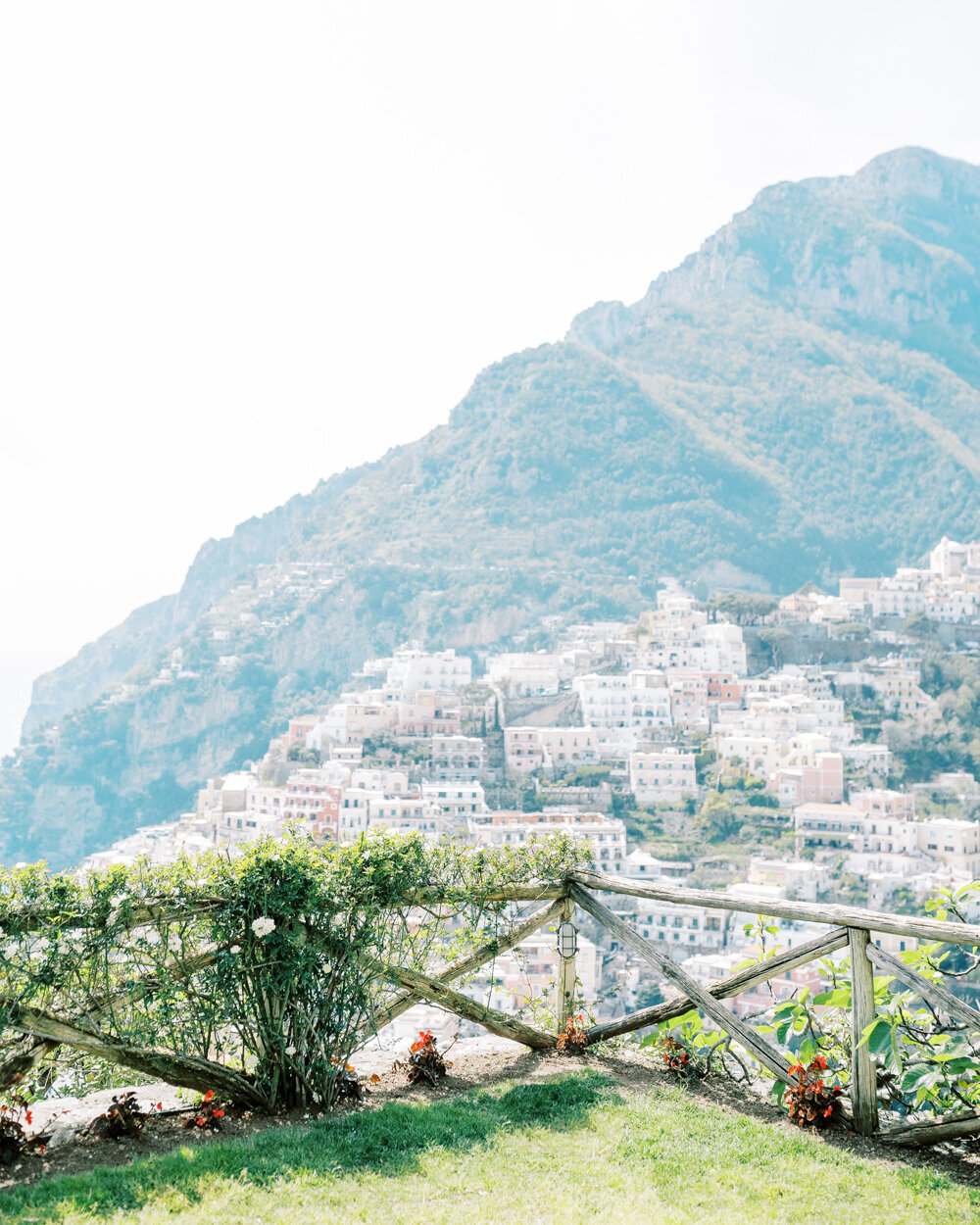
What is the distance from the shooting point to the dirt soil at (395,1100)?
237 cm

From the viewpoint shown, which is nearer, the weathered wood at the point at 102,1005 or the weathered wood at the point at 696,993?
the weathered wood at the point at 102,1005

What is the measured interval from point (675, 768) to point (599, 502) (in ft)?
157

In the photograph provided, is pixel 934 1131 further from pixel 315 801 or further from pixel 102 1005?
pixel 315 801

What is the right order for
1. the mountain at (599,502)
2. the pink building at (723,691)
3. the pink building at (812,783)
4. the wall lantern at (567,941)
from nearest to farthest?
the wall lantern at (567,941)
the pink building at (812,783)
the pink building at (723,691)
the mountain at (599,502)

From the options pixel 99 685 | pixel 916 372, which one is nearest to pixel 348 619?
pixel 99 685

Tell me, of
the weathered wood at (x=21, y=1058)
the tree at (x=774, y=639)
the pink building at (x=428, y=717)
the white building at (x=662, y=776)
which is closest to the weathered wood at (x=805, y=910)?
the weathered wood at (x=21, y=1058)

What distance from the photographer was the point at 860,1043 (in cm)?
261

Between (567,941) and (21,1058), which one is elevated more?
(21,1058)

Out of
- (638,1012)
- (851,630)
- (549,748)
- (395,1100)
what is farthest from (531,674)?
(395,1100)

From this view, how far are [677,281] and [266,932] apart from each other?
12131 centimetres

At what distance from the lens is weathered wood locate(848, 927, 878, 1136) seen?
8.62 ft

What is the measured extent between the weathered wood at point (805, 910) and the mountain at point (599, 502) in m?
63.0

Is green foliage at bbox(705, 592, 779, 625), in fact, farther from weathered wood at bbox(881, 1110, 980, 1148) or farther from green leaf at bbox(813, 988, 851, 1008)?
weathered wood at bbox(881, 1110, 980, 1148)

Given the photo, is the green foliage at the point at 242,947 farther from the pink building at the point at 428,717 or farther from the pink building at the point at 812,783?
the pink building at the point at 428,717
